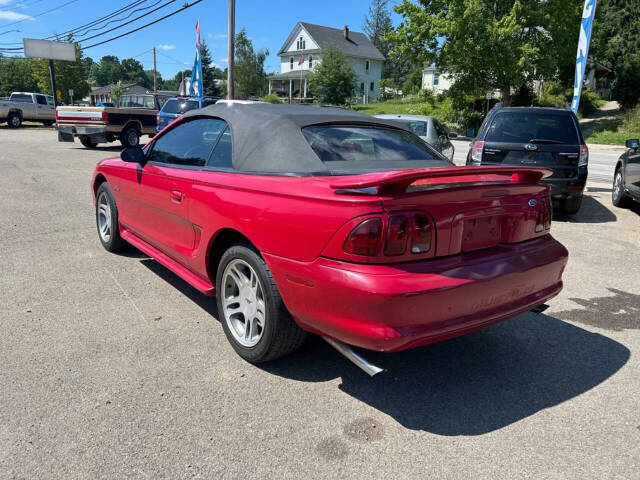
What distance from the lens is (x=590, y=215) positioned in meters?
8.47

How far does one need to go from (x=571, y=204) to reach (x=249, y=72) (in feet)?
217

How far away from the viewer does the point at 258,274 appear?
9.60 feet

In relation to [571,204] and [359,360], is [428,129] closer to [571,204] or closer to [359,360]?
[571,204]

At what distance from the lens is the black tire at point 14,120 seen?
30031mm

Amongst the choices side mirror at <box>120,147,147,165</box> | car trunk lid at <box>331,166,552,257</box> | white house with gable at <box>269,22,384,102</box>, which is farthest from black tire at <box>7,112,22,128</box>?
white house with gable at <box>269,22,384,102</box>

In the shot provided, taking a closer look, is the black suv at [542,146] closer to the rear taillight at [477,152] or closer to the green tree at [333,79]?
the rear taillight at [477,152]

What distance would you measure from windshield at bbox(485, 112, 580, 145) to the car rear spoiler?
5.03m

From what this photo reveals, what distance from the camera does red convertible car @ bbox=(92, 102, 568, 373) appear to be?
244 cm

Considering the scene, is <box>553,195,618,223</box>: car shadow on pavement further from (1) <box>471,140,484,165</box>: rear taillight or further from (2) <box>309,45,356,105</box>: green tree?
(2) <box>309,45,356,105</box>: green tree

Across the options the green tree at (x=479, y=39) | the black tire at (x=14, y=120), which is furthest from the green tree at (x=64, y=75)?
the green tree at (x=479, y=39)

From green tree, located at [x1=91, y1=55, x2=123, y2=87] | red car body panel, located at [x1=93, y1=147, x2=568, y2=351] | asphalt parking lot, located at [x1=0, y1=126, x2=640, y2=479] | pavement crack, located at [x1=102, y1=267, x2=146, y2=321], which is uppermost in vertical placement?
green tree, located at [x1=91, y1=55, x2=123, y2=87]

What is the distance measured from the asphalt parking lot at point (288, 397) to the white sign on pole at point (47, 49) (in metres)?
45.2

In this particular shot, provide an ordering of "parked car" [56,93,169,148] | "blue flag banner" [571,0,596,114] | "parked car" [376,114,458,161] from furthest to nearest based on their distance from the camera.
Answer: "parked car" [56,93,169,148] → "blue flag banner" [571,0,596,114] → "parked car" [376,114,458,161]

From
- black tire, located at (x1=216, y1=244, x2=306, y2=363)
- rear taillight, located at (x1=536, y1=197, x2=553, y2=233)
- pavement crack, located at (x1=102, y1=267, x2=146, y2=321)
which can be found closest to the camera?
black tire, located at (x1=216, y1=244, x2=306, y2=363)
